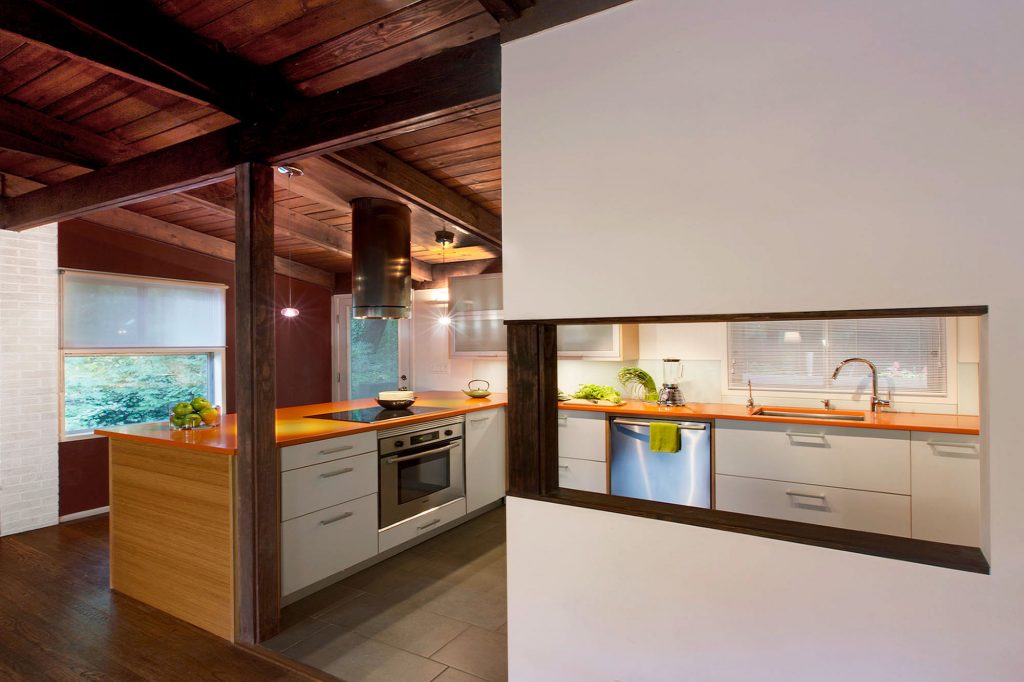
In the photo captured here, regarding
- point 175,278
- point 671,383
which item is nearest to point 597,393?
point 671,383

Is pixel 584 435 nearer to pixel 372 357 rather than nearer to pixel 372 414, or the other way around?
pixel 372 414

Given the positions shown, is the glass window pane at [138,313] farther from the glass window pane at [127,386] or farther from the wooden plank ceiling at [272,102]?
the wooden plank ceiling at [272,102]

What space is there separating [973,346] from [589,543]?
9.61 ft

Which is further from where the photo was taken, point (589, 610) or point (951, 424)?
point (951, 424)

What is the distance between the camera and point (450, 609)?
2.68m

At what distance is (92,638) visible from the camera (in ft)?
8.00

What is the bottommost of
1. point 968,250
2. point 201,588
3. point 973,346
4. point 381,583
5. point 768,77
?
point 381,583

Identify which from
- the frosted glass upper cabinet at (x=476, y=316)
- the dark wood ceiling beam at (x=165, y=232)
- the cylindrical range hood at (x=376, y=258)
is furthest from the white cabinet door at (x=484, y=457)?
the dark wood ceiling beam at (x=165, y=232)

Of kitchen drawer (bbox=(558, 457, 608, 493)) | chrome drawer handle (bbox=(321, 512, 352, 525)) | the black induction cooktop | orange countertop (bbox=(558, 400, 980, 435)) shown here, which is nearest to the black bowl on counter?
the black induction cooktop

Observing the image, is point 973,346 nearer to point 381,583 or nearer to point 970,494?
point 970,494

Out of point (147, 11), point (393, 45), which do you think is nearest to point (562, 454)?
point (393, 45)

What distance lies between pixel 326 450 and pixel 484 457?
1.58 meters

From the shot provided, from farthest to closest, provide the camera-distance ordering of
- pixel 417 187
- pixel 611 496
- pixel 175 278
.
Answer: pixel 175 278, pixel 417 187, pixel 611 496

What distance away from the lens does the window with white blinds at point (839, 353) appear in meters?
3.21
